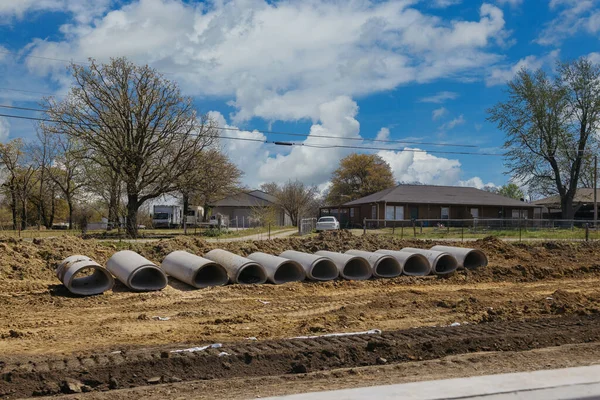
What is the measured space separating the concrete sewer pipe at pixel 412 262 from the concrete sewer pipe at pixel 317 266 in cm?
185

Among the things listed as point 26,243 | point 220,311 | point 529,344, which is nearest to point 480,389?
point 529,344

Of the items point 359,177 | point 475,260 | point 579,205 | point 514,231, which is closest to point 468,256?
point 475,260

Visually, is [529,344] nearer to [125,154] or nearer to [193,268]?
[193,268]

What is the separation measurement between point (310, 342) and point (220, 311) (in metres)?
3.63

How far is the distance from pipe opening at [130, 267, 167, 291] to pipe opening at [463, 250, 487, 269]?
958 cm

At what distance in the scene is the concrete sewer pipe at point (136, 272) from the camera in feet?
40.6

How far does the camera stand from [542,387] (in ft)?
17.6

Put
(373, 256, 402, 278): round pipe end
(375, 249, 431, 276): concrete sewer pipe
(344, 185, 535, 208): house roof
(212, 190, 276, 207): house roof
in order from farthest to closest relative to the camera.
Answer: (212, 190, 276, 207): house roof, (344, 185, 535, 208): house roof, (375, 249, 431, 276): concrete sewer pipe, (373, 256, 402, 278): round pipe end

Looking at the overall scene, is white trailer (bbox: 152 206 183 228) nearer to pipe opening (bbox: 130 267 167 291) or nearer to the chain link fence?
the chain link fence

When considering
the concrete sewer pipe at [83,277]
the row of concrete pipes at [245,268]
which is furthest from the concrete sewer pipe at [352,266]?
the concrete sewer pipe at [83,277]

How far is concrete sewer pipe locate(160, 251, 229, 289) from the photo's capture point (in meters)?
13.0

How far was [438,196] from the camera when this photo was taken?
159ft

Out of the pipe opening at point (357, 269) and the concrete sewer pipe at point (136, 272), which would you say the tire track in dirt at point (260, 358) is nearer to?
the concrete sewer pipe at point (136, 272)

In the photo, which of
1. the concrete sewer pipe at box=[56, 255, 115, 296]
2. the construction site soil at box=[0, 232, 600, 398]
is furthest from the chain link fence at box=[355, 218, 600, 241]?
the concrete sewer pipe at box=[56, 255, 115, 296]
